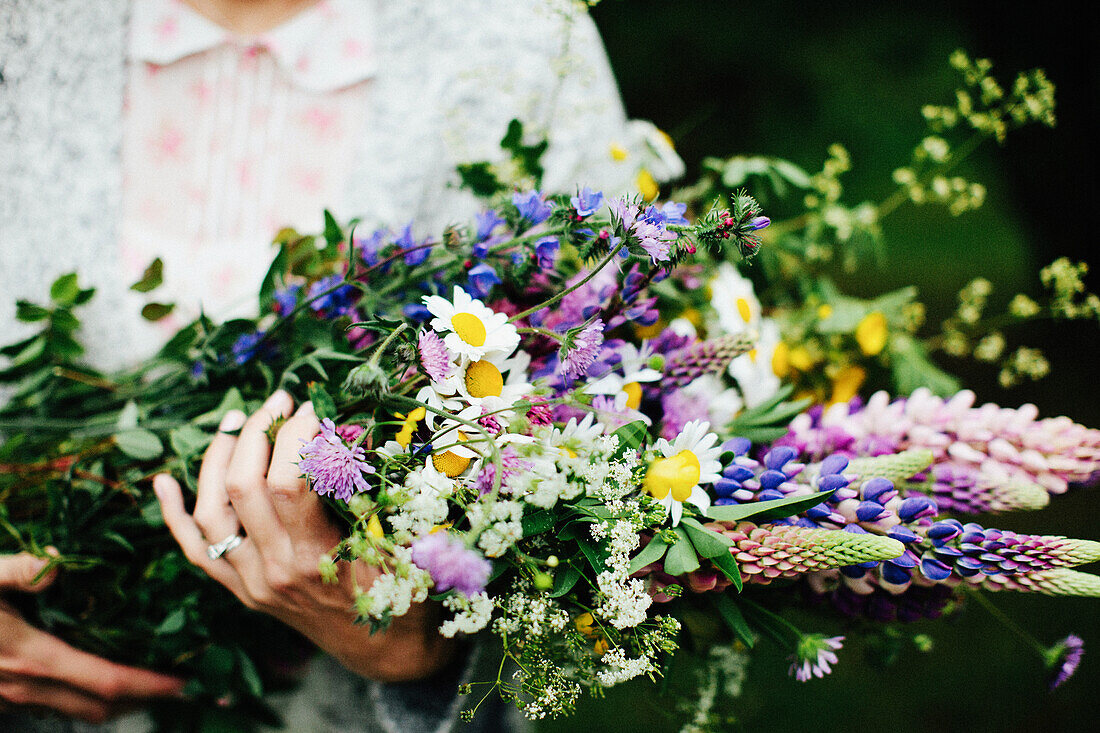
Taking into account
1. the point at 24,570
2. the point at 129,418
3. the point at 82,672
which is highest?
the point at 129,418

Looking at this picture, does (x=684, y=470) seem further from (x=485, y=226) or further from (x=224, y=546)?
(x=224, y=546)

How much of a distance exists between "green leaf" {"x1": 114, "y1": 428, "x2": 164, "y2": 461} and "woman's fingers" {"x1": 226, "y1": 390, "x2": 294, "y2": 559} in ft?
0.25

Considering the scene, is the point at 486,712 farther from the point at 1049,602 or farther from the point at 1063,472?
the point at 1049,602

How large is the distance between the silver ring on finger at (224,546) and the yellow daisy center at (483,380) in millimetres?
222

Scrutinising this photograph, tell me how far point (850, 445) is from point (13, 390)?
30.9 inches

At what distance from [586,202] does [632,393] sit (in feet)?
0.42

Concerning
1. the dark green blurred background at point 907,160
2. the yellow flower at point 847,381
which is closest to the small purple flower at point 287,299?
the yellow flower at point 847,381

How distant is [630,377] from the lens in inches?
15.9

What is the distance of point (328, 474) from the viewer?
0.32 m

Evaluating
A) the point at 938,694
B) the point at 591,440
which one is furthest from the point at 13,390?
the point at 938,694

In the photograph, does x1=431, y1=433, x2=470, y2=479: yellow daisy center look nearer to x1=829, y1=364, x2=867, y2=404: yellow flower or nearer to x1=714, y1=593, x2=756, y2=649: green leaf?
x1=714, y1=593, x2=756, y2=649: green leaf

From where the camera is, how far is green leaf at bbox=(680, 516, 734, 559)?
349mm

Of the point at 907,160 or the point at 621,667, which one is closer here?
the point at 621,667

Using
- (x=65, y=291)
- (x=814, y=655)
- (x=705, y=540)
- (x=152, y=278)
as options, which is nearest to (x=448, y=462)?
(x=705, y=540)
